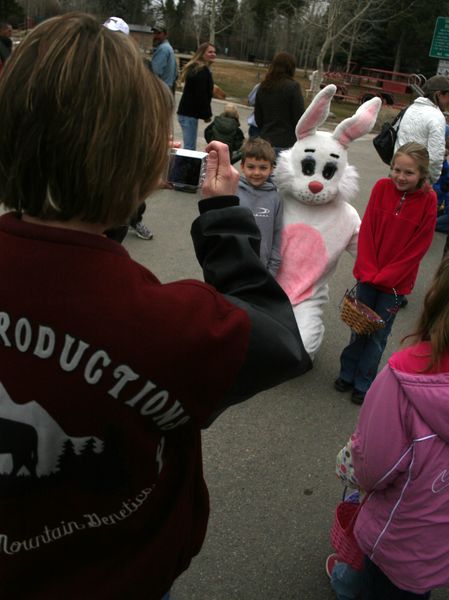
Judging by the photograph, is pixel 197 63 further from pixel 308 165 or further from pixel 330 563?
pixel 330 563

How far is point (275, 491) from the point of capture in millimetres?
2803

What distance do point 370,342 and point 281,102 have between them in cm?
353

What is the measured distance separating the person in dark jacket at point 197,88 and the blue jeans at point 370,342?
536cm

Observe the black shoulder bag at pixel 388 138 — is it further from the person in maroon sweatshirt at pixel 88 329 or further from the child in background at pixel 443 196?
the person in maroon sweatshirt at pixel 88 329

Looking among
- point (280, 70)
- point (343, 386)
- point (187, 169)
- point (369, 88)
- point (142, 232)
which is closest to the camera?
point (187, 169)

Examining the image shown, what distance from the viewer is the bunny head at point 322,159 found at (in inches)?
136

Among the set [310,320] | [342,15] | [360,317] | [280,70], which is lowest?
[310,320]

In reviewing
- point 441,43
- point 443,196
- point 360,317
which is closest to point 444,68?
point 441,43

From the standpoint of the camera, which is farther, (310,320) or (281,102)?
(281,102)

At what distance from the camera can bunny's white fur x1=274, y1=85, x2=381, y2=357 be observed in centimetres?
347

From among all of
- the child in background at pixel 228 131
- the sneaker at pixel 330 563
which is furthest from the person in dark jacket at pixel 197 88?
the sneaker at pixel 330 563

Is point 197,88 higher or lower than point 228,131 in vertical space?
higher

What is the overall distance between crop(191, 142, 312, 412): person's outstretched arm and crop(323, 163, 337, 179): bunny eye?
95.0 inches

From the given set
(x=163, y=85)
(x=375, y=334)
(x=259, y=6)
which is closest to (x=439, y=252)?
(x=375, y=334)
